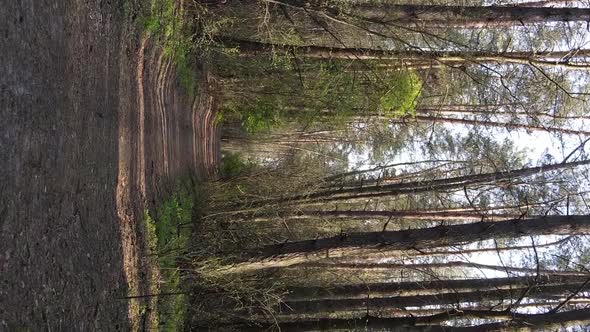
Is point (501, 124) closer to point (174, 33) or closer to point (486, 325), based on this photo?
point (486, 325)

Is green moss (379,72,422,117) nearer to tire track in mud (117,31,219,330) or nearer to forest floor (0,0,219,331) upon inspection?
tire track in mud (117,31,219,330)

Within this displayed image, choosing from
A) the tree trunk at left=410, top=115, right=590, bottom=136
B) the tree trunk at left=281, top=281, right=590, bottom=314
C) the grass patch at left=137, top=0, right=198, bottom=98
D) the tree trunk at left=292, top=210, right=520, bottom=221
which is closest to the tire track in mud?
the grass patch at left=137, top=0, right=198, bottom=98

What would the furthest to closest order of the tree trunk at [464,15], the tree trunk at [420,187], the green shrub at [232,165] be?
1. the green shrub at [232,165]
2. the tree trunk at [420,187]
3. the tree trunk at [464,15]

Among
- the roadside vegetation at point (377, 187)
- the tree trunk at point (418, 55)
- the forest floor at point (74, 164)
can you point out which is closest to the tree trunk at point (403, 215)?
the roadside vegetation at point (377, 187)

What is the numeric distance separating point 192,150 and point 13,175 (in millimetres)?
8596

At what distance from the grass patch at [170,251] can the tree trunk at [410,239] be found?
2.56ft

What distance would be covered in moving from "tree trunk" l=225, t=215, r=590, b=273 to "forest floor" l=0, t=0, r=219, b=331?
184 cm

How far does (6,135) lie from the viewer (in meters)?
4.43

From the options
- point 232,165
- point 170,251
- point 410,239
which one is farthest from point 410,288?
point 232,165

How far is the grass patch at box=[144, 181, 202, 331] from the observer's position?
8391 millimetres

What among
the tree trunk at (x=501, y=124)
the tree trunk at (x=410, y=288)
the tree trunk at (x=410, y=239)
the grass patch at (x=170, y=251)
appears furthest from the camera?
the tree trunk at (x=501, y=124)

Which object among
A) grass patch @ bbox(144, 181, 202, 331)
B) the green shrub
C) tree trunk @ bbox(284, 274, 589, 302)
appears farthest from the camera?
the green shrub

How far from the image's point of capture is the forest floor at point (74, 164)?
178 inches

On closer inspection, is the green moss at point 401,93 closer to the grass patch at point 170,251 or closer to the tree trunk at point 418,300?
the tree trunk at point 418,300
